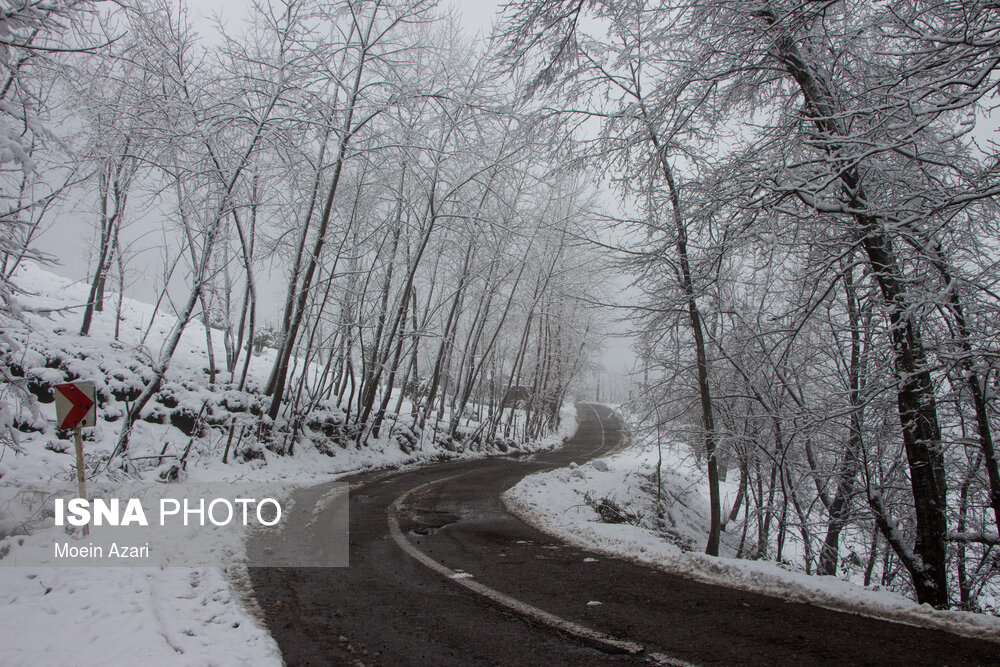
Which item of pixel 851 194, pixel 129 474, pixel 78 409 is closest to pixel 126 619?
pixel 78 409

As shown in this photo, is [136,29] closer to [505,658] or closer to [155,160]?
[155,160]

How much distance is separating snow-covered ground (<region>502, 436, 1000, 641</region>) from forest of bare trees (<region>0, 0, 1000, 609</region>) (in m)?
1.76

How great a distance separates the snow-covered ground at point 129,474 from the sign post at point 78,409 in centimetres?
42

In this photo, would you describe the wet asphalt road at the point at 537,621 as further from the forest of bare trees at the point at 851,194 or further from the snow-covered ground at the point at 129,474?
the forest of bare trees at the point at 851,194

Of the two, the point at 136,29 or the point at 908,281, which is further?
the point at 136,29

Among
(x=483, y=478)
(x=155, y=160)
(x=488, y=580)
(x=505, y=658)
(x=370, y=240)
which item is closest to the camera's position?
(x=505, y=658)

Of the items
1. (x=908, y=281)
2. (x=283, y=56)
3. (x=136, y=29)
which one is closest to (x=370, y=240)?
(x=283, y=56)

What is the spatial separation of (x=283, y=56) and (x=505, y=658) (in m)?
13.7

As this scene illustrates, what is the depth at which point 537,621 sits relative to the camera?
407 cm

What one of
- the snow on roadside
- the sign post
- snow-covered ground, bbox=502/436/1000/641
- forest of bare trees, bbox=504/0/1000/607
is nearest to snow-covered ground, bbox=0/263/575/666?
the snow on roadside

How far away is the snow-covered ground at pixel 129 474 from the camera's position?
371 cm

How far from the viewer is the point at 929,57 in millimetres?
3570

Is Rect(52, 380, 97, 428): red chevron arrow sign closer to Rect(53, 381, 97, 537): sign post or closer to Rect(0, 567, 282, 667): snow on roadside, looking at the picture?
Rect(53, 381, 97, 537): sign post

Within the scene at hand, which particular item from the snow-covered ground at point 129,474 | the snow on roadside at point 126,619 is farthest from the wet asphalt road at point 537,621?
the snow-covered ground at point 129,474
